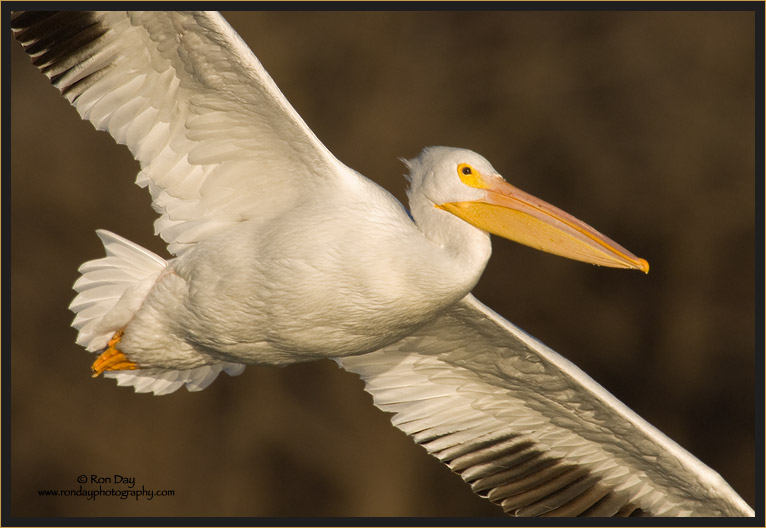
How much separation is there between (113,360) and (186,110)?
131cm

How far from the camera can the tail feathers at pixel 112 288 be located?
555 centimetres

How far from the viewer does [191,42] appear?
4.77 meters

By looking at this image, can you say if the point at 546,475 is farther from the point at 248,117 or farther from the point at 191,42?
the point at 191,42

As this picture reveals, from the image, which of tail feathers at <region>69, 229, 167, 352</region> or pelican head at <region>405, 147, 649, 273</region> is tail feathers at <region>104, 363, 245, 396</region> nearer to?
tail feathers at <region>69, 229, 167, 352</region>

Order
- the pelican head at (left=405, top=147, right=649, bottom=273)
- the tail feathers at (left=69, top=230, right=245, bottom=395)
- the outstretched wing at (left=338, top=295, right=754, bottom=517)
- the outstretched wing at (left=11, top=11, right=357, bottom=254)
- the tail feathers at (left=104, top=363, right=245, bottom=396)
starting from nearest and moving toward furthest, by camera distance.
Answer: the outstretched wing at (left=11, top=11, right=357, bottom=254)
the pelican head at (left=405, top=147, right=649, bottom=273)
the tail feathers at (left=69, top=230, right=245, bottom=395)
the outstretched wing at (left=338, top=295, right=754, bottom=517)
the tail feathers at (left=104, top=363, right=245, bottom=396)

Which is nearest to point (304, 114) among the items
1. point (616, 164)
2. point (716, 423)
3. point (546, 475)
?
point (616, 164)

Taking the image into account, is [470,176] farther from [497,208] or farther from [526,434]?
[526,434]

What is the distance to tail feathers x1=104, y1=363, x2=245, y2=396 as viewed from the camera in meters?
5.99

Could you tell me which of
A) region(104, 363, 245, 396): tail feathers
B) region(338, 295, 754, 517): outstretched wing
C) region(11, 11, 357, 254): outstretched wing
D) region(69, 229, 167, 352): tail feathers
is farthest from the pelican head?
region(104, 363, 245, 396): tail feathers

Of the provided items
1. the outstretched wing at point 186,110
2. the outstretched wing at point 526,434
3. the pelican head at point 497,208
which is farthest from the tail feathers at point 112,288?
the pelican head at point 497,208

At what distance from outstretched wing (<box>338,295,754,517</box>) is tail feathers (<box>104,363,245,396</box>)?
0.68 meters

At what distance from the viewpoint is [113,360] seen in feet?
18.5

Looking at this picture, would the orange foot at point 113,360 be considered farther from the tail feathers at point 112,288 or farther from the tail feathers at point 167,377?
the tail feathers at point 167,377

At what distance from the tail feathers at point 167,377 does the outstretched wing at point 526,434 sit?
26.9 inches
